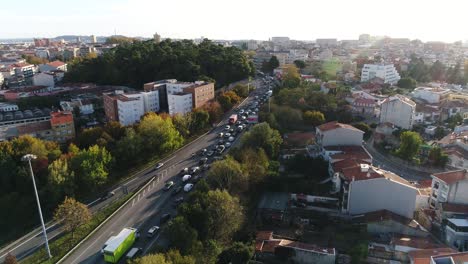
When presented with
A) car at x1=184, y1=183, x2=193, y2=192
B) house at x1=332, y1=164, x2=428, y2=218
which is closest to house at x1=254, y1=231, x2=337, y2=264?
house at x1=332, y1=164, x2=428, y2=218

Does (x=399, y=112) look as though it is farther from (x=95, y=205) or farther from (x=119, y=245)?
(x=119, y=245)

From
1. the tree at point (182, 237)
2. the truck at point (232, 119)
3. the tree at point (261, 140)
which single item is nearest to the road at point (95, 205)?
the truck at point (232, 119)

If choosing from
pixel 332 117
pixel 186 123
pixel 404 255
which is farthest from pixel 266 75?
pixel 404 255

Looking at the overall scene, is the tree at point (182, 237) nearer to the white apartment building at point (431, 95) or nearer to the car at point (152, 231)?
the car at point (152, 231)

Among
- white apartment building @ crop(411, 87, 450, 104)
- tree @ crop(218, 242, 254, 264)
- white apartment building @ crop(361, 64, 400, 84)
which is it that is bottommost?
tree @ crop(218, 242, 254, 264)

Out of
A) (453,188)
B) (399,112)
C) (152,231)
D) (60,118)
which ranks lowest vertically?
(152,231)

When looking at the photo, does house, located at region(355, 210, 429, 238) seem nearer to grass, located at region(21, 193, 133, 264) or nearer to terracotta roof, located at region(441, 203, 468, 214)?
terracotta roof, located at region(441, 203, 468, 214)

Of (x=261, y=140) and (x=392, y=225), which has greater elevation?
(x=261, y=140)

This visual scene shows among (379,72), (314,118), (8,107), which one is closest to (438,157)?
(314,118)
